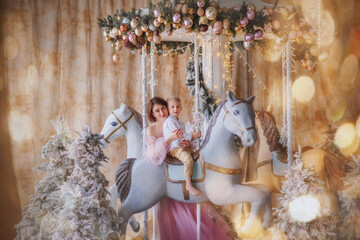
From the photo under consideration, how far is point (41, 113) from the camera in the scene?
5.41 m

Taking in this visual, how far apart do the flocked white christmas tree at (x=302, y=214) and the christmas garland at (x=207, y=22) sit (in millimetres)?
1237

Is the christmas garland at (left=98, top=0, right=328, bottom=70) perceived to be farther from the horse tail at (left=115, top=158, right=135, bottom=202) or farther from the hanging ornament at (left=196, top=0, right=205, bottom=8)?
the horse tail at (left=115, top=158, right=135, bottom=202)

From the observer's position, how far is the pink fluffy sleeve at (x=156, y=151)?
3.72 metres

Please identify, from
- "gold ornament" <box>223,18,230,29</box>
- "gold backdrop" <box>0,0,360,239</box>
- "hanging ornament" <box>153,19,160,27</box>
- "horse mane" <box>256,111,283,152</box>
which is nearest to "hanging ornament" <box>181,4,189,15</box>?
"hanging ornament" <box>153,19,160,27</box>

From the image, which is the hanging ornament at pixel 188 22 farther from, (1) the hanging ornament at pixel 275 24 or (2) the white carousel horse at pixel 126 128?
(2) the white carousel horse at pixel 126 128

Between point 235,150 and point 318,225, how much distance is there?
1086 mm

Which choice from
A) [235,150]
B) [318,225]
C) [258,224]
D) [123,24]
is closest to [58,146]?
[123,24]

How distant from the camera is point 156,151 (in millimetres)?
3732

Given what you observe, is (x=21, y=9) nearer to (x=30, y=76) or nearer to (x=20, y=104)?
(x=30, y=76)

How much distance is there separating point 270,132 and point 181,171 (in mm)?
1282

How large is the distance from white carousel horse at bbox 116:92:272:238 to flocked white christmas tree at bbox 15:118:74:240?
616mm

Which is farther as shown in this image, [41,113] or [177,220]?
[41,113]

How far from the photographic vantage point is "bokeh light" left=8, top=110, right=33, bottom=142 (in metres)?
5.21

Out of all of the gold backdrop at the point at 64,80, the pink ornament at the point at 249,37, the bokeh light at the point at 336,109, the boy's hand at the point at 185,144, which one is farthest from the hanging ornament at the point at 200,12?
the bokeh light at the point at 336,109
